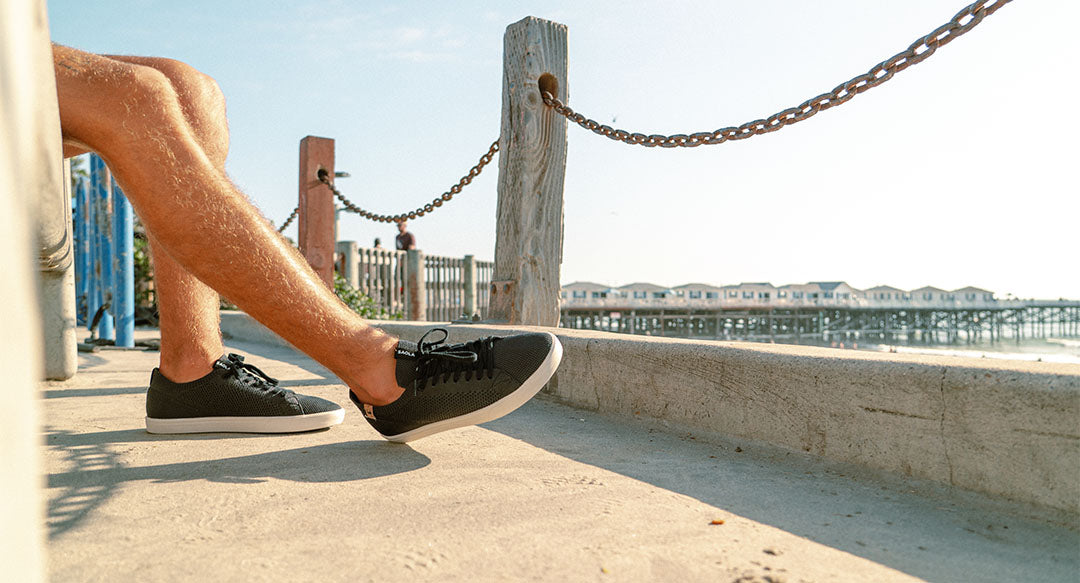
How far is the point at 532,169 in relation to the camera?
3207 millimetres

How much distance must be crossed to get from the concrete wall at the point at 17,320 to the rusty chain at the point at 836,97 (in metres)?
1.99

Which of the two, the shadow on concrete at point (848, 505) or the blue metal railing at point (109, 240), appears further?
the blue metal railing at point (109, 240)

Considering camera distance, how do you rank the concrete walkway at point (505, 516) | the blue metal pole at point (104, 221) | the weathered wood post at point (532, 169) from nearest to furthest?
the concrete walkway at point (505, 516)
the weathered wood post at point (532, 169)
the blue metal pole at point (104, 221)

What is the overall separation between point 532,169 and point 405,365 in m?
1.80

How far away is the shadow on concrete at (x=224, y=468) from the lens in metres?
1.31

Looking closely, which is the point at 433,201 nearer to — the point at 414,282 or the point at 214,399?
the point at 214,399

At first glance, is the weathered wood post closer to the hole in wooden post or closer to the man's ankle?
the hole in wooden post

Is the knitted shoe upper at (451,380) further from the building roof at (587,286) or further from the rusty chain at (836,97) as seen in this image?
the building roof at (587,286)

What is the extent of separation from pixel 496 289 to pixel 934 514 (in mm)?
2340

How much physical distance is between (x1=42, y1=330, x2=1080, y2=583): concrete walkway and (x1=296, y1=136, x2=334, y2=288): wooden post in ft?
10.0

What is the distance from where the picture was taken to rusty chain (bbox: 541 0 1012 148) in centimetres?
171

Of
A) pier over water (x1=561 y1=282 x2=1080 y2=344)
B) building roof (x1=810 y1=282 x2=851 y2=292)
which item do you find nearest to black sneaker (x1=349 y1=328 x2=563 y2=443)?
pier over water (x1=561 y1=282 x2=1080 y2=344)

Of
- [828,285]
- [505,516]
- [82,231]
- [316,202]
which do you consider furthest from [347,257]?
[828,285]

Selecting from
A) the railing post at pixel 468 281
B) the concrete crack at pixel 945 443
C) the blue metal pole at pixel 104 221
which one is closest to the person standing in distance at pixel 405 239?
the railing post at pixel 468 281
